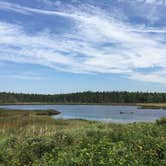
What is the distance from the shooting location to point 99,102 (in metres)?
137

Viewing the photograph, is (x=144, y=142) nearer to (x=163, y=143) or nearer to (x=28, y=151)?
(x=163, y=143)

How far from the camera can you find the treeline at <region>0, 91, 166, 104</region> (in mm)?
129125

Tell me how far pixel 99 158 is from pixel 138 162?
0.72m

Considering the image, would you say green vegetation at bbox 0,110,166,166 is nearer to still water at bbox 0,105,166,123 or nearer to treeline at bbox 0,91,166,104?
still water at bbox 0,105,166,123

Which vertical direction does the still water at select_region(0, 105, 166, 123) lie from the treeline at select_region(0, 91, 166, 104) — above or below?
below

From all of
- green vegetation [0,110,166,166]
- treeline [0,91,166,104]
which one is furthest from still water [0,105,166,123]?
treeline [0,91,166,104]

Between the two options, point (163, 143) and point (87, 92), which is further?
point (87, 92)

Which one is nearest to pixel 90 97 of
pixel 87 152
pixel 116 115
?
pixel 116 115

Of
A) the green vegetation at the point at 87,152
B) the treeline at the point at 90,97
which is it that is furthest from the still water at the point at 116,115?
the treeline at the point at 90,97

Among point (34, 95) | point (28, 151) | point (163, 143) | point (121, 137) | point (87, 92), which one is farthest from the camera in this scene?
point (34, 95)

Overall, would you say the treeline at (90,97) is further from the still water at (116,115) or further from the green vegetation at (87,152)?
the green vegetation at (87,152)

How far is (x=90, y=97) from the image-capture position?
142 meters

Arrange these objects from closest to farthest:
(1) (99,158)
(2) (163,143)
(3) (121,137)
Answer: (1) (99,158) < (2) (163,143) < (3) (121,137)

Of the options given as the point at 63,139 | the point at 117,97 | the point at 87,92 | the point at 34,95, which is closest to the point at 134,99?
the point at 117,97
